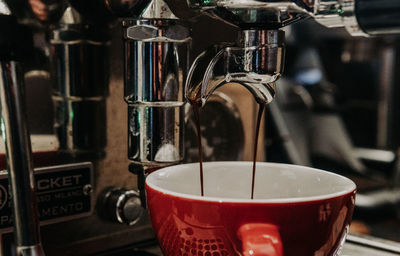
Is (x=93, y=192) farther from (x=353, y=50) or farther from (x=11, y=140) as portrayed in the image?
(x=353, y=50)

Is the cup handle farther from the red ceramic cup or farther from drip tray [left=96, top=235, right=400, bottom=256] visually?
drip tray [left=96, top=235, right=400, bottom=256]

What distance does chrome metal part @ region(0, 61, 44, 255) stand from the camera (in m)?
0.29

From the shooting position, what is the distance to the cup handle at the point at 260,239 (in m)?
0.27

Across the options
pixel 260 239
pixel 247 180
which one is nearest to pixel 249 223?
pixel 260 239

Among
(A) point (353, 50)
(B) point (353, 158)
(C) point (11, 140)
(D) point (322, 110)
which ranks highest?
(C) point (11, 140)

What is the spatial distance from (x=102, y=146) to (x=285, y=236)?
0.22 meters

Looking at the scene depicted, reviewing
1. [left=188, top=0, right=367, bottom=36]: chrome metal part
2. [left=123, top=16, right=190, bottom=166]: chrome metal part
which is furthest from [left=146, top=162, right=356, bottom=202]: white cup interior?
[left=188, top=0, right=367, bottom=36]: chrome metal part

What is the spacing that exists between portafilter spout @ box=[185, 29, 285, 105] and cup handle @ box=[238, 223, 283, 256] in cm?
10

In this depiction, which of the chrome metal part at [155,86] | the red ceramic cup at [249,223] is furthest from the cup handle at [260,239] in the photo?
the chrome metal part at [155,86]

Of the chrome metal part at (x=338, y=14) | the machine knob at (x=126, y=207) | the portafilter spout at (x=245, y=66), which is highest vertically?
the chrome metal part at (x=338, y=14)

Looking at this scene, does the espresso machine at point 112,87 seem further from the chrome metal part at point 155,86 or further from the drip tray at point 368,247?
the drip tray at point 368,247

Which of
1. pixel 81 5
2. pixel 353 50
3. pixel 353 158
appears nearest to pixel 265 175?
pixel 81 5

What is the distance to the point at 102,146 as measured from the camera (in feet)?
1.49

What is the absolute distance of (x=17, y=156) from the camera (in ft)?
0.96
